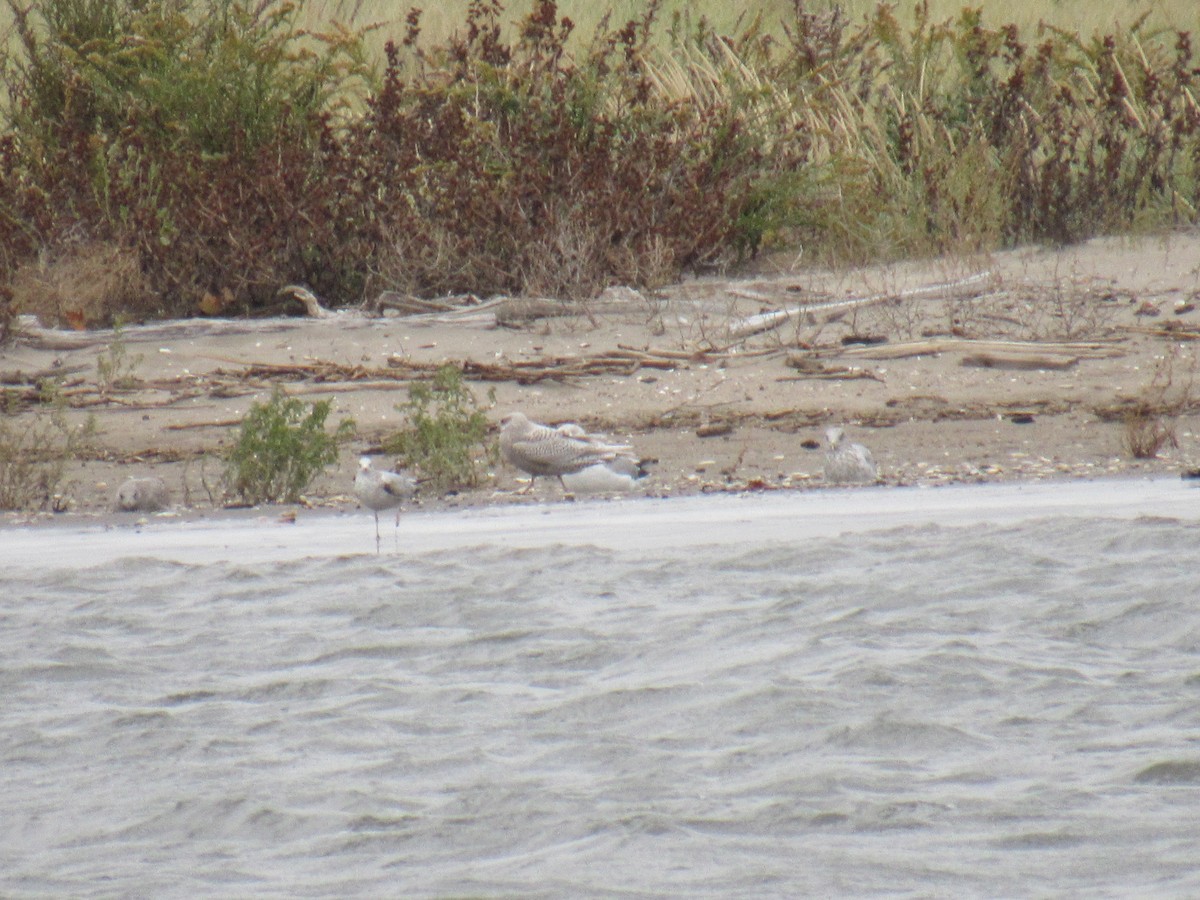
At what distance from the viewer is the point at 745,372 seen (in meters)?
10.2

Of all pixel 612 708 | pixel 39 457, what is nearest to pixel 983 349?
pixel 39 457

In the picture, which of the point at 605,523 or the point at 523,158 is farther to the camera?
the point at 523,158

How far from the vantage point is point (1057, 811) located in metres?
4.07

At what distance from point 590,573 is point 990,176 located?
772 centimetres

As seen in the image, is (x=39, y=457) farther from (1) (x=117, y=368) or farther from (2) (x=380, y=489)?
(2) (x=380, y=489)

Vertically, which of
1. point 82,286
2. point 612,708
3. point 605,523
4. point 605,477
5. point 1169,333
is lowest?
point 612,708

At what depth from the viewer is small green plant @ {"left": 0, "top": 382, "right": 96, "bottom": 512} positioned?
7949 millimetres

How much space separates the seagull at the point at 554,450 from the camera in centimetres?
791

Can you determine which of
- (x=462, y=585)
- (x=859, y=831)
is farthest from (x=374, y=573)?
(x=859, y=831)

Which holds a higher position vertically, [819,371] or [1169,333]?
[1169,333]

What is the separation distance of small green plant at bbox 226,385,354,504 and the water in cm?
43

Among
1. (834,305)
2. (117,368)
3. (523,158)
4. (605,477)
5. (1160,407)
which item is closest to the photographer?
(605,477)

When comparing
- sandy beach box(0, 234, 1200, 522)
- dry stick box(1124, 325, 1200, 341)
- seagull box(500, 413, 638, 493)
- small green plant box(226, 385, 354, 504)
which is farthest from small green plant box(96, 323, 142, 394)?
dry stick box(1124, 325, 1200, 341)

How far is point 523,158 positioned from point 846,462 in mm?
5007
